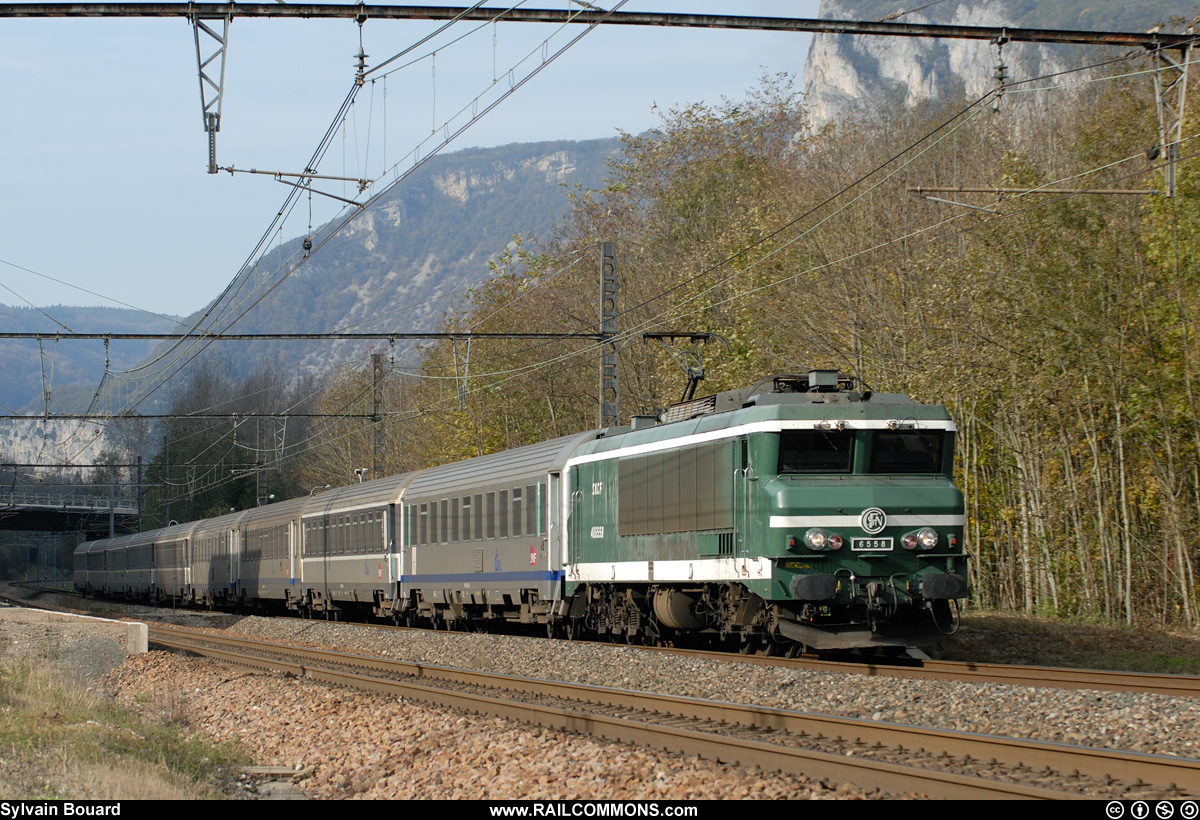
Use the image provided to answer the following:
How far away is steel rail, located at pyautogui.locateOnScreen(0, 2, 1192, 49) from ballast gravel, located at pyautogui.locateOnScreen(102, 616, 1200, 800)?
22.3 ft

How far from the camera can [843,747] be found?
364 inches

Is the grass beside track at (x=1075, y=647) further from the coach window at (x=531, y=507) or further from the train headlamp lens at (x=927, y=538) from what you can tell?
the coach window at (x=531, y=507)

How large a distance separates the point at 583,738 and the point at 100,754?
3929 mm

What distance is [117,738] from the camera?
11023 millimetres

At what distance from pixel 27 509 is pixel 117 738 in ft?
273

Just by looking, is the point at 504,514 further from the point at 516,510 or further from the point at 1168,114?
the point at 1168,114

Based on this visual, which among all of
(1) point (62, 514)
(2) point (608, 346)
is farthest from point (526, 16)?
(1) point (62, 514)

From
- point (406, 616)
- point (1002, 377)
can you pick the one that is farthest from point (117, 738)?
point (406, 616)

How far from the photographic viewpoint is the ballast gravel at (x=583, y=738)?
8.35 m

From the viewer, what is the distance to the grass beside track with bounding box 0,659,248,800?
27.4 feet

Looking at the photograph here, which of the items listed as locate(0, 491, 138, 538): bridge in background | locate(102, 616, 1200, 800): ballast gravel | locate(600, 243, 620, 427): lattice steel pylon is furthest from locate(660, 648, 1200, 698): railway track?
locate(0, 491, 138, 538): bridge in background

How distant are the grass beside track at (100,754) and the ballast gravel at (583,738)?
23.6 inches

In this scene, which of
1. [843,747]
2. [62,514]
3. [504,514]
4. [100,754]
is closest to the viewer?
[843,747]

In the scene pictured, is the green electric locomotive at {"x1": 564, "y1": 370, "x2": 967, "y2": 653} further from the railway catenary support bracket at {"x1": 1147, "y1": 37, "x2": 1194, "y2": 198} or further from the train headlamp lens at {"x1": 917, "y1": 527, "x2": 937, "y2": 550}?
the railway catenary support bracket at {"x1": 1147, "y1": 37, "x2": 1194, "y2": 198}
